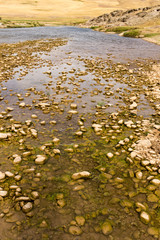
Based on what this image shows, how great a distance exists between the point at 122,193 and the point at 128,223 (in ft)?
2.65

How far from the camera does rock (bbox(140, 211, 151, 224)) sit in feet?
12.5

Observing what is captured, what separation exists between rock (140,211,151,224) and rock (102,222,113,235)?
0.76 metres

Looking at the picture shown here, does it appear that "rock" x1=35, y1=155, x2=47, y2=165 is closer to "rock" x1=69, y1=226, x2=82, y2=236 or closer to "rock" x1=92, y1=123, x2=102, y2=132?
"rock" x1=69, y1=226, x2=82, y2=236

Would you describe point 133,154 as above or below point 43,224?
above

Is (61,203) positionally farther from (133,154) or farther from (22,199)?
(133,154)

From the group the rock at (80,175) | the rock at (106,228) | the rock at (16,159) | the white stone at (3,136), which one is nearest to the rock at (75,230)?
the rock at (106,228)

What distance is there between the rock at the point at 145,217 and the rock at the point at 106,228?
762 mm

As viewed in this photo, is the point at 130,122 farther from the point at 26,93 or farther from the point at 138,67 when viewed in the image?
the point at 138,67

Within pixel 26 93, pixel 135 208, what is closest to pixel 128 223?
pixel 135 208

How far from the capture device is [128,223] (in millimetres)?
3793

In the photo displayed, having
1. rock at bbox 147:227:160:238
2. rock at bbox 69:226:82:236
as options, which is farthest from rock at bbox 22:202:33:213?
rock at bbox 147:227:160:238

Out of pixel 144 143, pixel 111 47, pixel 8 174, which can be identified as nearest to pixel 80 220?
pixel 8 174

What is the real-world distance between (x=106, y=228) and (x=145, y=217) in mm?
924

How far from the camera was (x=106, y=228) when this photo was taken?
3693mm
